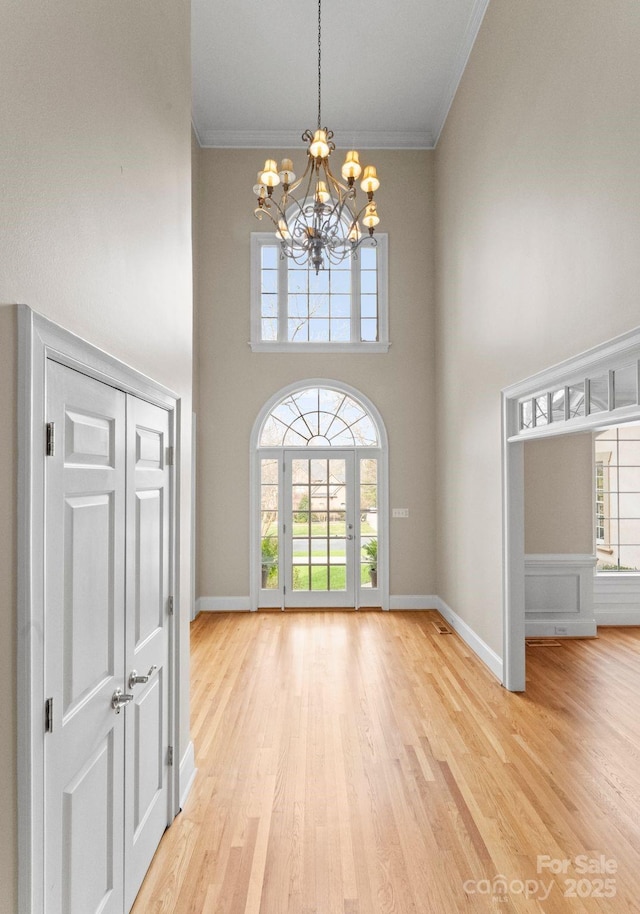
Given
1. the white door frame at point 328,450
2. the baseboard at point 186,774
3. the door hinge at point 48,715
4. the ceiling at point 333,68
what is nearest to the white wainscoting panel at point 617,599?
the white door frame at point 328,450

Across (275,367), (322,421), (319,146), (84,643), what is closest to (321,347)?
(275,367)

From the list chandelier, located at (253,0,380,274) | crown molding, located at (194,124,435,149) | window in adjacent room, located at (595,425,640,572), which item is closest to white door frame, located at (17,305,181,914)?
chandelier, located at (253,0,380,274)

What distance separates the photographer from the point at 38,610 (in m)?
1.38

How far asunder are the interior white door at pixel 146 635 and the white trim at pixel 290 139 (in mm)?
5845

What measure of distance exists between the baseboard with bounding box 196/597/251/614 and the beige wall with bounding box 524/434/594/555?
A: 349 centimetres

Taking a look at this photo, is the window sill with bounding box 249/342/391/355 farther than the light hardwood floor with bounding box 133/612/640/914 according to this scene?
Yes

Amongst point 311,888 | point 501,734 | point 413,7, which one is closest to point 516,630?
point 501,734

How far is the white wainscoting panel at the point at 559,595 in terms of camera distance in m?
5.72

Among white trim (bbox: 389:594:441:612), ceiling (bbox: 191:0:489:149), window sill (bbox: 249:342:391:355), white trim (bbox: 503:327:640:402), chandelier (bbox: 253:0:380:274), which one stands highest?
ceiling (bbox: 191:0:489:149)

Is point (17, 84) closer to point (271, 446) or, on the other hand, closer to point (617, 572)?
point (271, 446)

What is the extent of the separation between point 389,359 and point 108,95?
5.59 meters

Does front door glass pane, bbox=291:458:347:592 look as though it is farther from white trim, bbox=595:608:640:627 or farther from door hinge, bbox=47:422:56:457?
door hinge, bbox=47:422:56:457

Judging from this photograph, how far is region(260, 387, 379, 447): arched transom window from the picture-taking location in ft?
24.0

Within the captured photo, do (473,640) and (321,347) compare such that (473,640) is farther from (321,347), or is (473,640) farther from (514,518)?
(321,347)
